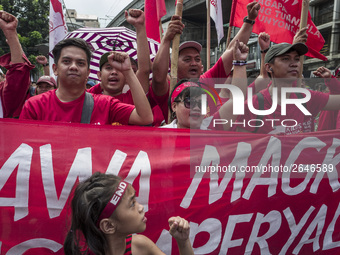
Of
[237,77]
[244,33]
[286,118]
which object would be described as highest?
[244,33]

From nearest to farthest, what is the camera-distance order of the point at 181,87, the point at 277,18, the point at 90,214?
the point at 90,214 → the point at 181,87 → the point at 277,18

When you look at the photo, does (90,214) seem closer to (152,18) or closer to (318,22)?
(152,18)

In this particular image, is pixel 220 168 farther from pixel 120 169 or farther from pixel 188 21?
pixel 188 21

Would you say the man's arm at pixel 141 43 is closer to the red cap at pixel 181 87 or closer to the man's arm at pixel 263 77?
the red cap at pixel 181 87

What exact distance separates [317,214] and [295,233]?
222 millimetres

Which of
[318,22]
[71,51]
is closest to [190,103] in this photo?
[71,51]

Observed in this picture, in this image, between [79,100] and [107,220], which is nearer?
[107,220]

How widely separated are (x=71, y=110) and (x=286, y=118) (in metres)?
1.75

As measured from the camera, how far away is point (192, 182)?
7.39ft

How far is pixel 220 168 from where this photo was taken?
7.59 ft

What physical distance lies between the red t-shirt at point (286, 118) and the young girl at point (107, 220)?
48.5 inches

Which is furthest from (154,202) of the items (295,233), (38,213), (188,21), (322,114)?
(188,21)

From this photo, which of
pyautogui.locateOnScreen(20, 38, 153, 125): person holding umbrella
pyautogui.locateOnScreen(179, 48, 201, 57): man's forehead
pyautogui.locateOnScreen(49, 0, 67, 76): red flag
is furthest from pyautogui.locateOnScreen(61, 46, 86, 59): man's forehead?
pyautogui.locateOnScreen(49, 0, 67, 76): red flag

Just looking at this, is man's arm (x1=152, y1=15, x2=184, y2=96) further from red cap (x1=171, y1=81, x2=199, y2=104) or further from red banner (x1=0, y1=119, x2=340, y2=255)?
red banner (x1=0, y1=119, x2=340, y2=255)
